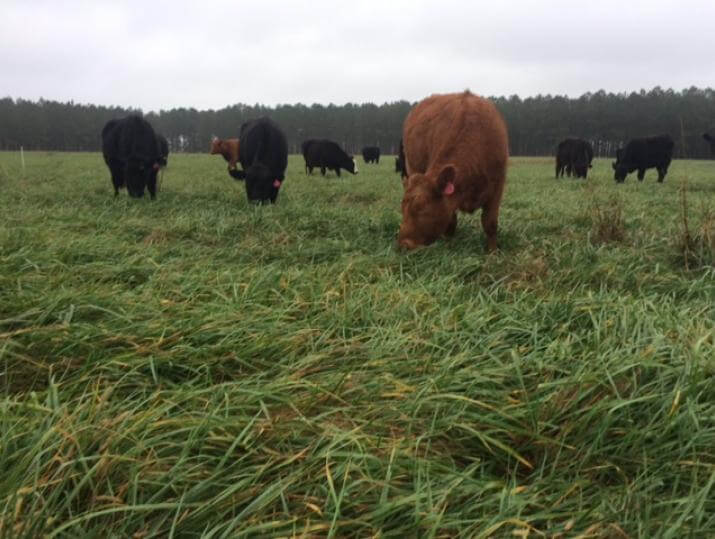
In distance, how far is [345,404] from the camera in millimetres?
1844

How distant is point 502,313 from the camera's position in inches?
107

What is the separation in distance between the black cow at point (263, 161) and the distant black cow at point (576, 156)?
1374 cm

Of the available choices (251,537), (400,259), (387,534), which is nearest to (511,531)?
(387,534)

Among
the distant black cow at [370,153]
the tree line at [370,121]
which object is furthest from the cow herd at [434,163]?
the tree line at [370,121]

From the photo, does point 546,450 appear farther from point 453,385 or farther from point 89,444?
point 89,444

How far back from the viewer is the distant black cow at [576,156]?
19.1 m

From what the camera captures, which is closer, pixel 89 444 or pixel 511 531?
pixel 511 531

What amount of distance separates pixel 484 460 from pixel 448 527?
408 mm

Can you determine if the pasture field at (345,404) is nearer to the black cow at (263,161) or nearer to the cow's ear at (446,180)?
the cow's ear at (446,180)

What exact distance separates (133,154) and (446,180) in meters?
7.93

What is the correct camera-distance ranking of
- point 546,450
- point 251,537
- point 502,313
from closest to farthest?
point 251,537, point 546,450, point 502,313

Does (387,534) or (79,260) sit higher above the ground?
(79,260)

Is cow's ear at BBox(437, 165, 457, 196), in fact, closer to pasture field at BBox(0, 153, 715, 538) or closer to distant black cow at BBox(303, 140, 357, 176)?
pasture field at BBox(0, 153, 715, 538)

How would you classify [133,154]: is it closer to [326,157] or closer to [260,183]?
[260,183]
